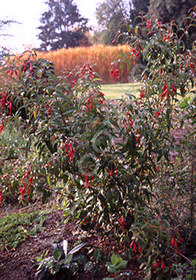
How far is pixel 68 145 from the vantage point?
50.4 inches

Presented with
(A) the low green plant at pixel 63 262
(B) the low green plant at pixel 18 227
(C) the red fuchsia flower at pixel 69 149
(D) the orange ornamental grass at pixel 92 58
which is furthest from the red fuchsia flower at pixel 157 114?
(D) the orange ornamental grass at pixel 92 58

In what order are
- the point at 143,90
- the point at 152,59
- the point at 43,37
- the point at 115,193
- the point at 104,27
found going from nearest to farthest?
the point at 115,193 → the point at 143,90 → the point at 152,59 → the point at 104,27 → the point at 43,37

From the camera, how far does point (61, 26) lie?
25297 mm

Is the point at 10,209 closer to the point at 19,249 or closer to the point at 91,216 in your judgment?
the point at 19,249

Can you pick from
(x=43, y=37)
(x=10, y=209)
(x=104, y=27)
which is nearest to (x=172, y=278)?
(x=10, y=209)

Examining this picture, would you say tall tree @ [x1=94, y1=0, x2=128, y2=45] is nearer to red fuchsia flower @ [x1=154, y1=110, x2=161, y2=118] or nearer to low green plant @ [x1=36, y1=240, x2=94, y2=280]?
red fuchsia flower @ [x1=154, y1=110, x2=161, y2=118]

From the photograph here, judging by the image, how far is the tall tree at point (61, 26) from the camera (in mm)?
24234

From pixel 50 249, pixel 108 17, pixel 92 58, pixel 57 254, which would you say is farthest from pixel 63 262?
pixel 108 17

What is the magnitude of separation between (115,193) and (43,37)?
26203 mm

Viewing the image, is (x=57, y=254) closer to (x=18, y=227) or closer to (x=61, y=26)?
(x=18, y=227)

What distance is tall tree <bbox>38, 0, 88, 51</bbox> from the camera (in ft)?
79.5

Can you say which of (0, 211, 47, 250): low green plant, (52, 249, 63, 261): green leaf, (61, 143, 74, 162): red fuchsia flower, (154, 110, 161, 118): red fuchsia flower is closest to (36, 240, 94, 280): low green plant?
(52, 249, 63, 261): green leaf

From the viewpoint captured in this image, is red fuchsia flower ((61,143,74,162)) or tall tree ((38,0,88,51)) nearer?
red fuchsia flower ((61,143,74,162))

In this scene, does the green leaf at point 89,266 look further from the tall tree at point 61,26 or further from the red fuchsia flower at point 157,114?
the tall tree at point 61,26
